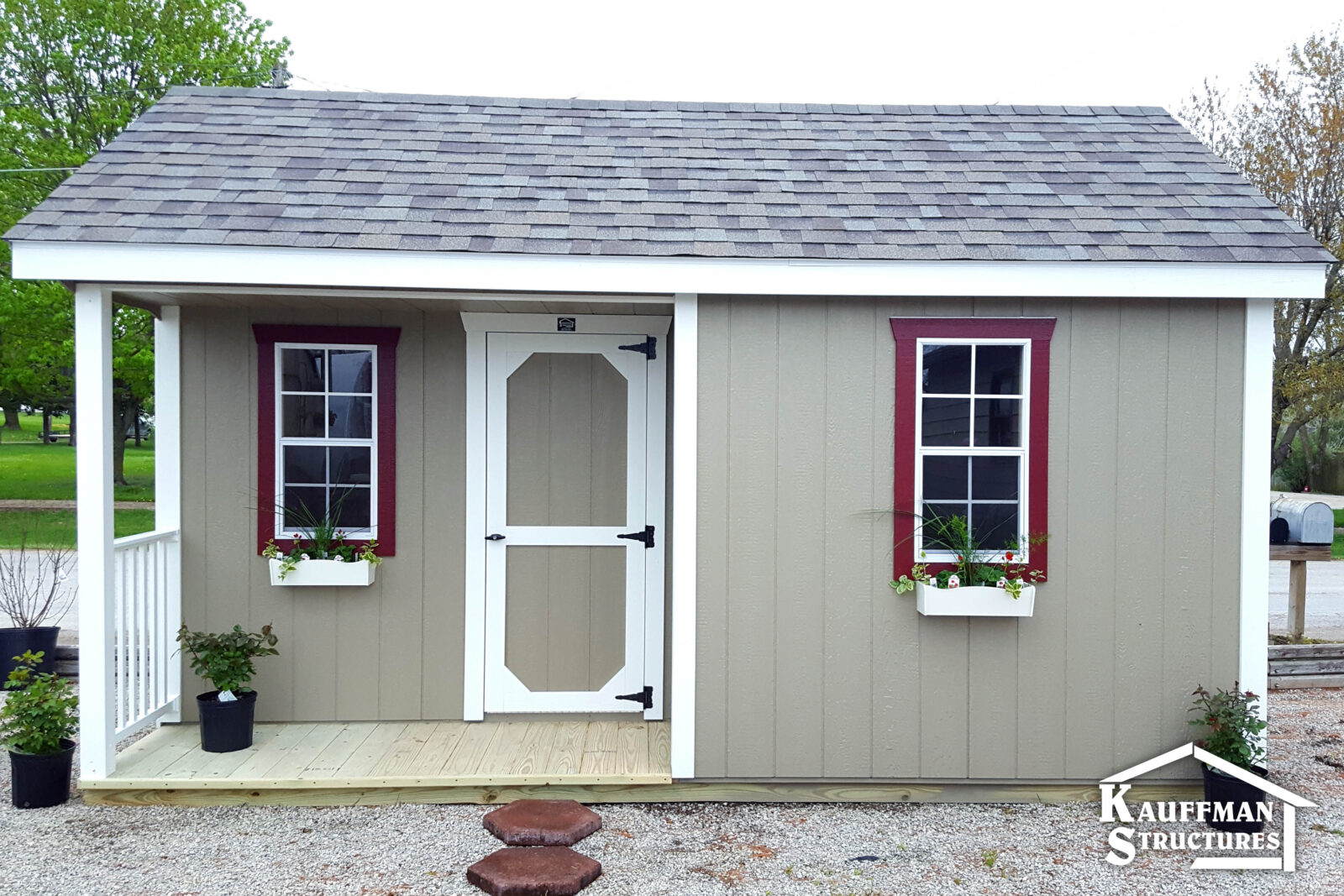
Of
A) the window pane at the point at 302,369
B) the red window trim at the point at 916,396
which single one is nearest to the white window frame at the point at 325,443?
the window pane at the point at 302,369

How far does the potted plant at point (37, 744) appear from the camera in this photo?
4.08 m

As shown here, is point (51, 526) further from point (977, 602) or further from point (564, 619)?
point (977, 602)

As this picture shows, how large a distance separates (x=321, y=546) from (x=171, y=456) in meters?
0.86

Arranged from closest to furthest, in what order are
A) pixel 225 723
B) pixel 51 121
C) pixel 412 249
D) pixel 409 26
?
pixel 412 249 < pixel 225 723 < pixel 51 121 < pixel 409 26

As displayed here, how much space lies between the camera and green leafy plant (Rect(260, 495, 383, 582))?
476cm

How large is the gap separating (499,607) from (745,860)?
6.19 ft

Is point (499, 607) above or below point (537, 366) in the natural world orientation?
below

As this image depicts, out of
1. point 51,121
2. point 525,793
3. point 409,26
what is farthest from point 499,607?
point 409,26

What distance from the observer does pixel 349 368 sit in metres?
4.95

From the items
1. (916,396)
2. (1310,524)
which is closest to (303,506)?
(916,396)

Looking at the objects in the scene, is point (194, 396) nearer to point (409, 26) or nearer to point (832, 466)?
point (832, 466)

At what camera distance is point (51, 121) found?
47.4 ft

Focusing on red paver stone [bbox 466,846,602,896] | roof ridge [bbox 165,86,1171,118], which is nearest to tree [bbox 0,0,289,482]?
roof ridge [bbox 165,86,1171,118]

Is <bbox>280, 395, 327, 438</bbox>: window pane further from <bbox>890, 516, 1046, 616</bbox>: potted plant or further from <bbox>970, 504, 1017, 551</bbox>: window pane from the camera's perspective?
<bbox>970, 504, 1017, 551</bbox>: window pane
